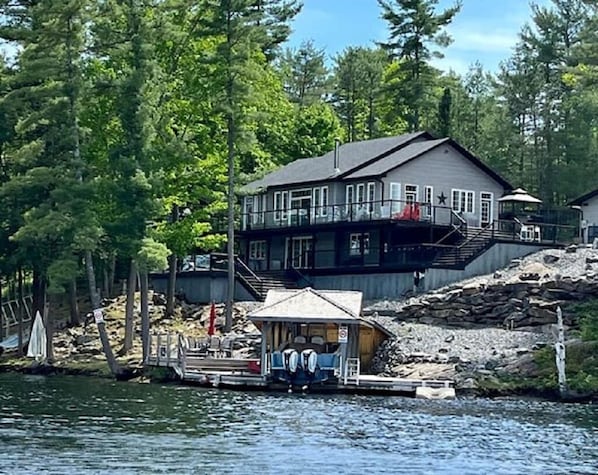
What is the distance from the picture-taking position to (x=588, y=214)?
220 feet

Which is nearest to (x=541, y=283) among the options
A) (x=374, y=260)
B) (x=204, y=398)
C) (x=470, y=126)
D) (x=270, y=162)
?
(x=374, y=260)

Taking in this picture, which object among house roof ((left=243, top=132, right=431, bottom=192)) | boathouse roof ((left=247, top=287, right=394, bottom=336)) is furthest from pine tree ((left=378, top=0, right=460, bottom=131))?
boathouse roof ((left=247, top=287, right=394, bottom=336))

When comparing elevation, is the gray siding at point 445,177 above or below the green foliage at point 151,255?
above

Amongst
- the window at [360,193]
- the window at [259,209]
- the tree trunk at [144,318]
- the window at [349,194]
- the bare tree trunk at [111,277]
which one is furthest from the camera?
the window at [259,209]

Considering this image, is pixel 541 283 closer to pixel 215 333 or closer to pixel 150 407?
pixel 215 333

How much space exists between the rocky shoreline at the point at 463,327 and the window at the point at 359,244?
6.69 m

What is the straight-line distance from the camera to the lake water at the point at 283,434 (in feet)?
85.0

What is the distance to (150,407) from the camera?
37.6 metres

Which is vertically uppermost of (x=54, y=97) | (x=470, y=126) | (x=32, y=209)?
(x=470, y=126)

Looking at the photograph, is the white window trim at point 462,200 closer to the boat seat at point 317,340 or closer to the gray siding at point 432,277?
the gray siding at point 432,277

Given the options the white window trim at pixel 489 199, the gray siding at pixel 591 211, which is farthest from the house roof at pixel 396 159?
the gray siding at pixel 591 211


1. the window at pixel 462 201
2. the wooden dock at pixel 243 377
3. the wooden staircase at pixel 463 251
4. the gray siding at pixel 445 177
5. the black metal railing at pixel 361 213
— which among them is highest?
the gray siding at pixel 445 177

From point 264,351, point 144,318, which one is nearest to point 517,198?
point 144,318

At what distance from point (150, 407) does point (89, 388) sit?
26.1 ft
